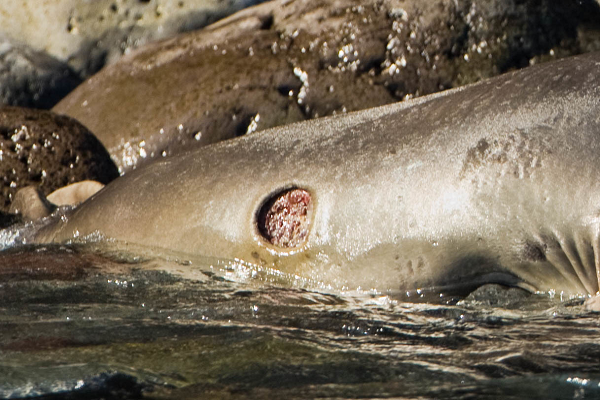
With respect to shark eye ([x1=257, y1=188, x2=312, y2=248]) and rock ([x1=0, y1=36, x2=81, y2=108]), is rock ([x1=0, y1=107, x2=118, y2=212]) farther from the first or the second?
shark eye ([x1=257, y1=188, x2=312, y2=248])

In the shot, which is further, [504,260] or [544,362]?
[504,260]

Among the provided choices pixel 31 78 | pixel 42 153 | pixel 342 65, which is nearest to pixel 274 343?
pixel 42 153

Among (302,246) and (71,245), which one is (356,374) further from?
(71,245)

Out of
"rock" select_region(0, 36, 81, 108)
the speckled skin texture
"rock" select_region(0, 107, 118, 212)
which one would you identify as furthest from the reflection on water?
"rock" select_region(0, 36, 81, 108)

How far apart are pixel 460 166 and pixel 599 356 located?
1.09 meters

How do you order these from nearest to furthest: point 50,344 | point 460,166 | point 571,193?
point 50,344 < point 571,193 < point 460,166

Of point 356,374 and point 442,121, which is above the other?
point 442,121

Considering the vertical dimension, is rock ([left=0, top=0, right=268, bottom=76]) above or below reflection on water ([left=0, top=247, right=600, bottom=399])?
above

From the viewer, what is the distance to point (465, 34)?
585 cm

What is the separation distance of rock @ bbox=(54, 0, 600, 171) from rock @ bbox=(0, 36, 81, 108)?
1075 mm

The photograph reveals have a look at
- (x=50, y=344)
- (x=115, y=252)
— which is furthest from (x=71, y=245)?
(x=50, y=344)

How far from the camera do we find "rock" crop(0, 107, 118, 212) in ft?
17.5

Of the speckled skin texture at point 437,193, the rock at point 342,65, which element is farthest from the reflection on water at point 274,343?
the rock at point 342,65

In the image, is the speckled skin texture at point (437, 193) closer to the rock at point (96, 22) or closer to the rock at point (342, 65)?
the rock at point (342, 65)
